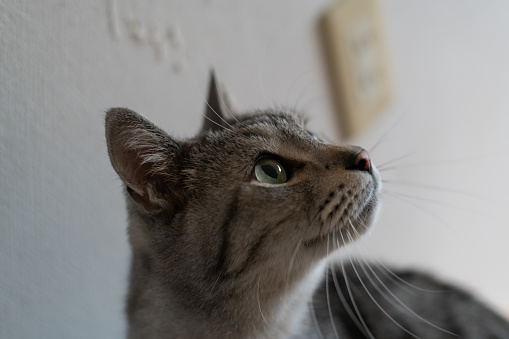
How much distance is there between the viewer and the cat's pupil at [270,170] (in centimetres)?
66

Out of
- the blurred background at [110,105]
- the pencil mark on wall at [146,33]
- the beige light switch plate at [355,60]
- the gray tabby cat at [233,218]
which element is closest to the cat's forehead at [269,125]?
the gray tabby cat at [233,218]

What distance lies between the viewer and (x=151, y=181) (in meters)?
0.65

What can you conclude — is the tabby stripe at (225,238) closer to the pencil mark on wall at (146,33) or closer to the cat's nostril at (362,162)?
the cat's nostril at (362,162)

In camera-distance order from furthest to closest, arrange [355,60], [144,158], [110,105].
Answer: [355,60], [110,105], [144,158]

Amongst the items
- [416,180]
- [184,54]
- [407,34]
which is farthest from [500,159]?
[184,54]

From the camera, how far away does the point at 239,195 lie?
2.06 ft

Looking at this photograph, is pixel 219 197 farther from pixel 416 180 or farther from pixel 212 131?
pixel 416 180

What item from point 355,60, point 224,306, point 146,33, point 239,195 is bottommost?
point 224,306

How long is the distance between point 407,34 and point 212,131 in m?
1.15

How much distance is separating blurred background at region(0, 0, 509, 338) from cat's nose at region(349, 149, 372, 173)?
0.34ft

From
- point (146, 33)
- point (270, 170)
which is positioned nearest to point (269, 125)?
point (270, 170)

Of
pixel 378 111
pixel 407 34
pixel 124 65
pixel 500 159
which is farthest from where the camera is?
pixel 500 159

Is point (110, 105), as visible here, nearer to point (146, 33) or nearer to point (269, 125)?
point (146, 33)

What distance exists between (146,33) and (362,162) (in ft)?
1.46
